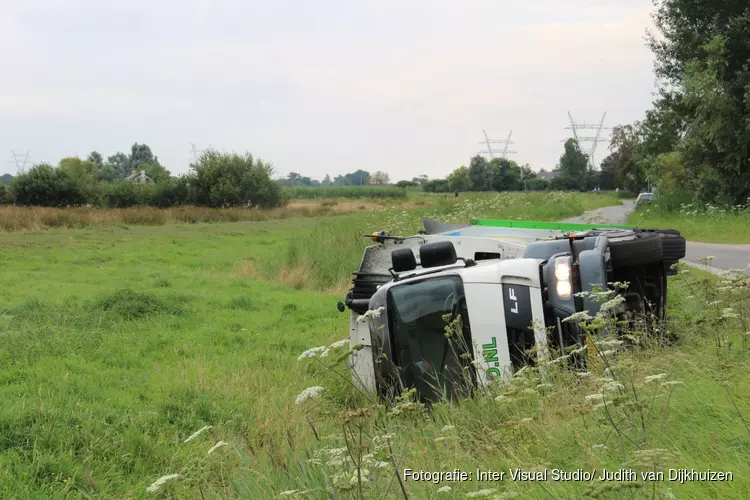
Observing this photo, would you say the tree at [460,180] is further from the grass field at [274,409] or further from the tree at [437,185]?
the grass field at [274,409]

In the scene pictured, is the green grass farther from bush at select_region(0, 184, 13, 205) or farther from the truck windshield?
bush at select_region(0, 184, 13, 205)

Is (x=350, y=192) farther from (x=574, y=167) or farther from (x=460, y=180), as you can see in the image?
(x=574, y=167)

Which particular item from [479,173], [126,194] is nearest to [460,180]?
[479,173]

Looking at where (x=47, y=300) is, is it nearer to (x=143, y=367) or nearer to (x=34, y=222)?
(x=143, y=367)

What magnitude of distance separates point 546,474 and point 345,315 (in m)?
9.90

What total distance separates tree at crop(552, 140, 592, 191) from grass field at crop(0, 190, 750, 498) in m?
95.9

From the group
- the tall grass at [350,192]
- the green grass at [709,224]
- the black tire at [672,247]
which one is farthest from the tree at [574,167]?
the black tire at [672,247]

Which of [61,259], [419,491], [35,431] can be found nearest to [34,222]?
[61,259]

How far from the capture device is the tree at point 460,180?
348 feet

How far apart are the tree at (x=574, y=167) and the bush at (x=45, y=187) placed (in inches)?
3019

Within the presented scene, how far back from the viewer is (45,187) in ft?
159

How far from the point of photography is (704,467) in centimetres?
319

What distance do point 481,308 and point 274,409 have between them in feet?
7.54

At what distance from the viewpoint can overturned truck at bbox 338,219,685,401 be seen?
573 cm
